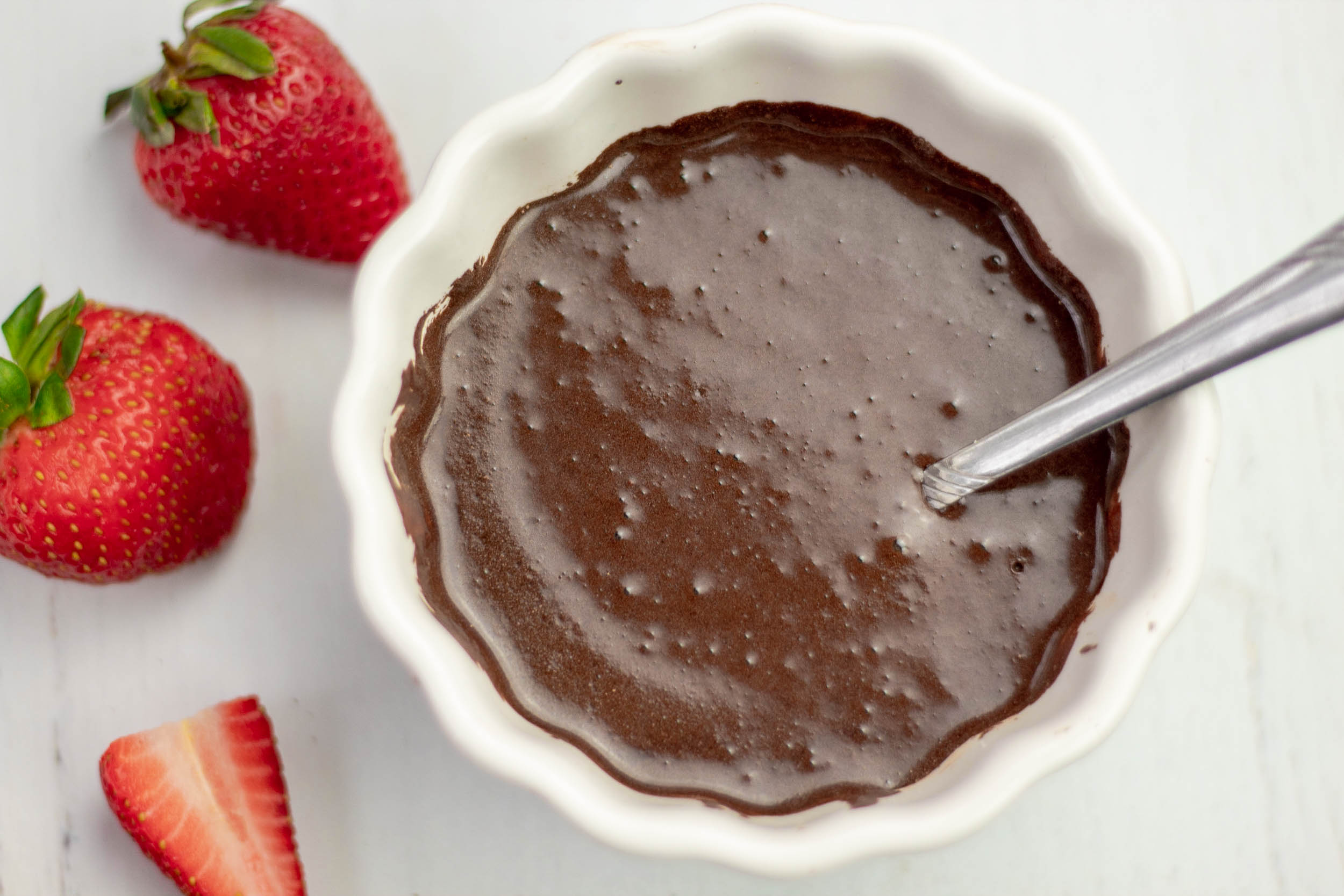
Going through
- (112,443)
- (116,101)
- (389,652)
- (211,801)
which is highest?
(116,101)

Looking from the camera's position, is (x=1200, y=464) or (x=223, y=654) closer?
(x=1200, y=464)

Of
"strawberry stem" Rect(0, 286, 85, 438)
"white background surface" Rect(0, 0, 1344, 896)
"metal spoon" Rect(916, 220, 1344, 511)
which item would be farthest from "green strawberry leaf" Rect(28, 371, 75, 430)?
"metal spoon" Rect(916, 220, 1344, 511)

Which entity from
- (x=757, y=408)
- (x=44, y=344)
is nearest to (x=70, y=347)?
(x=44, y=344)

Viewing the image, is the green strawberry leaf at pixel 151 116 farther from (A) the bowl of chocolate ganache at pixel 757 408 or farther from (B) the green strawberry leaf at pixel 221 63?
(A) the bowl of chocolate ganache at pixel 757 408

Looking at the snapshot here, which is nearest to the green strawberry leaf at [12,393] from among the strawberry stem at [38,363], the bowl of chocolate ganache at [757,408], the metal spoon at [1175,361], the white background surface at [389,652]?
the strawberry stem at [38,363]

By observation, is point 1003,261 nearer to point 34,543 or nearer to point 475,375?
point 475,375

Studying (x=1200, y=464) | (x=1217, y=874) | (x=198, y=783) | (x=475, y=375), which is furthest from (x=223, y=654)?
(x=1217, y=874)

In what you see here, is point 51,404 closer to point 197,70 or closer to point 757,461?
point 197,70
